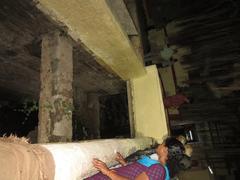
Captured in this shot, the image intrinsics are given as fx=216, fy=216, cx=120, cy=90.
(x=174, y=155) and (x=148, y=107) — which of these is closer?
(x=174, y=155)

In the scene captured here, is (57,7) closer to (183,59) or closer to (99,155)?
(99,155)

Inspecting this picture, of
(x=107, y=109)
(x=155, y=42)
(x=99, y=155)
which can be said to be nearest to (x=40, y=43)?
(x=99, y=155)

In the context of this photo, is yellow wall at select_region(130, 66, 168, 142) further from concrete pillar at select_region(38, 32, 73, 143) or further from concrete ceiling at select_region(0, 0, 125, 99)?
concrete pillar at select_region(38, 32, 73, 143)

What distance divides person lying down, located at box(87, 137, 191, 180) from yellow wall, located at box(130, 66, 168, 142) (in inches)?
72.7

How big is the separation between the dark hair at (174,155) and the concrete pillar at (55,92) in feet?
4.07

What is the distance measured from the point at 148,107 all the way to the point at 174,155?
237 centimetres

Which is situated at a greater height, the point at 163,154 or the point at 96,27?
the point at 96,27

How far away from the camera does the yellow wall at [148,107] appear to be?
466 centimetres

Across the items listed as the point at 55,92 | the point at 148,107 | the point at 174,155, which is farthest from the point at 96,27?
the point at 148,107

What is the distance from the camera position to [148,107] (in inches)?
189

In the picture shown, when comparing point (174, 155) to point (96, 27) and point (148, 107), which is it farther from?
point (148, 107)

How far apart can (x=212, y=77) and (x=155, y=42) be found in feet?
7.15

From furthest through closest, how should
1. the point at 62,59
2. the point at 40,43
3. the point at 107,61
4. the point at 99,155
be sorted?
the point at 107,61 < the point at 40,43 < the point at 62,59 < the point at 99,155

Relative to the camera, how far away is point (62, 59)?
114 inches
